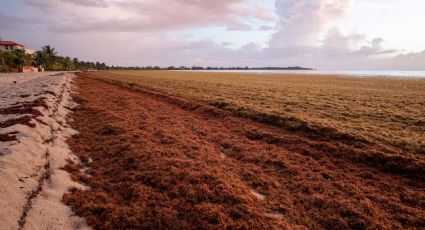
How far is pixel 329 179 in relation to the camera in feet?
27.8

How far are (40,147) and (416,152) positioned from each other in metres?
12.4

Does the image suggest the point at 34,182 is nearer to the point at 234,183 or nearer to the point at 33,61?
the point at 234,183

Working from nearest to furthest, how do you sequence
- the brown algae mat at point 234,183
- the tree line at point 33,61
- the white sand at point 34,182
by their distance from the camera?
1. the white sand at point 34,182
2. the brown algae mat at point 234,183
3. the tree line at point 33,61

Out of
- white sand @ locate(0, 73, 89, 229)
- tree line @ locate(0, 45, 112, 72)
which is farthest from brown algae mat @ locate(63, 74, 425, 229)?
tree line @ locate(0, 45, 112, 72)

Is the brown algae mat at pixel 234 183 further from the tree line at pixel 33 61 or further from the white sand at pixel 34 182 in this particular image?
the tree line at pixel 33 61

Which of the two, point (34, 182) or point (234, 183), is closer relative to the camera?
point (34, 182)

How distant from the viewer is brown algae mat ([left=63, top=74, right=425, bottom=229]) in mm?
6298

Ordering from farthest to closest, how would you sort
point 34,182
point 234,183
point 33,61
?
point 33,61
point 234,183
point 34,182

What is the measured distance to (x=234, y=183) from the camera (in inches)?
311

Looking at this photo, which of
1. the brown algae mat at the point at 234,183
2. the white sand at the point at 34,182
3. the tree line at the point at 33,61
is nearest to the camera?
the white sand at the point at 34,182

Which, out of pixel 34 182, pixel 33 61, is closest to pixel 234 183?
pixel 34 182

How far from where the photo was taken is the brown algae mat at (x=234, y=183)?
6.30 metres

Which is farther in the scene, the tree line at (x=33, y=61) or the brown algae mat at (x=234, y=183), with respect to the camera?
the tree line at (x=33, y=61)

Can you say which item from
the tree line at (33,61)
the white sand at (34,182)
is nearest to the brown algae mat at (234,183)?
the white sand at (34,182)
